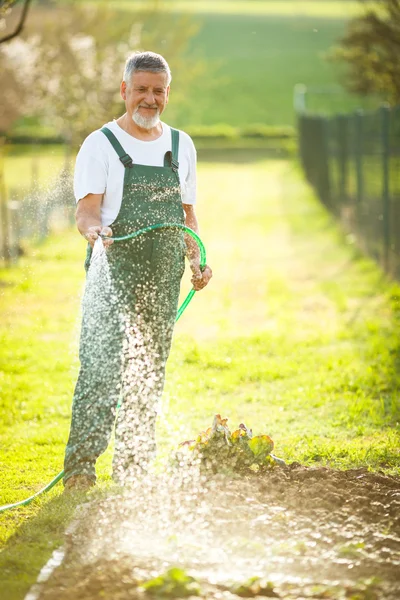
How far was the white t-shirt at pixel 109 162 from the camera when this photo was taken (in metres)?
4.38

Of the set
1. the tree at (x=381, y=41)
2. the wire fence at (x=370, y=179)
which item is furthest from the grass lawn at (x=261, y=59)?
the wire fence at (x=370, y=179)

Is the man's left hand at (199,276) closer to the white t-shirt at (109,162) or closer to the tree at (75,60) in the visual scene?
the white t-shirt at (109,162)

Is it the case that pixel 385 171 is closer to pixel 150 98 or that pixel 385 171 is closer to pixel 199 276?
pixel 199 276

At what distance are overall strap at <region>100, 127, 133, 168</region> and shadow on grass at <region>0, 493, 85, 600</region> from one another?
4.96 ft

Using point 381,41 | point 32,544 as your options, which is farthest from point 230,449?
point 381,41

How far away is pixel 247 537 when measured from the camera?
3.76m

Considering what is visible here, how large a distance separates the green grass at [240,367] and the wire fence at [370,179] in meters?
0.37

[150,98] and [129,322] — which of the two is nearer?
[150,98]

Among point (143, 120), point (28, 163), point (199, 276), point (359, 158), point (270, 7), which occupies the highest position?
point (270, 7)

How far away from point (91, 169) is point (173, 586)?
195 centimetres

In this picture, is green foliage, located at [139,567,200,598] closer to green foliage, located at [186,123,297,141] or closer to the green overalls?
the green overalls

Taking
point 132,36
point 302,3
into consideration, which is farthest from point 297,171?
point 302,3

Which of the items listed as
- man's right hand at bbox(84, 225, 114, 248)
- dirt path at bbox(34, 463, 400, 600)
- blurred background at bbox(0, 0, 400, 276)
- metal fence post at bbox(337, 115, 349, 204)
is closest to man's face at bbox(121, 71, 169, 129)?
man's right hand at bbox(84, 225, 114, 248)

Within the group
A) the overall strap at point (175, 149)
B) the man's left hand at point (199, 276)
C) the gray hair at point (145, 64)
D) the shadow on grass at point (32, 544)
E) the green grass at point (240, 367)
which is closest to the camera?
the shadow on grass at point (32, 544)
